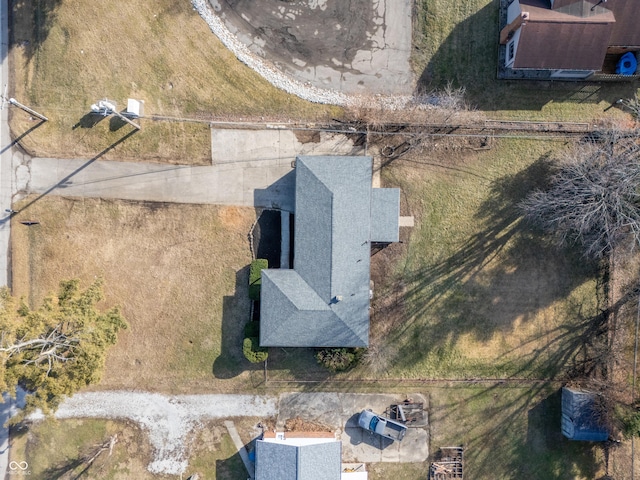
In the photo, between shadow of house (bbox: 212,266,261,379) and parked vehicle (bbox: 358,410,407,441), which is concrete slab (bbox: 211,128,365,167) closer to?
shadow of house (bbox: 212,266,261,379)

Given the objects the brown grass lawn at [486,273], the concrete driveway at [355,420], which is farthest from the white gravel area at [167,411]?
the brown grass lawn at [486,273]

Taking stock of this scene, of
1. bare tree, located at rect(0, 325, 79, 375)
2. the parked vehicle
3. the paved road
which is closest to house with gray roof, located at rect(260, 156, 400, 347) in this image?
the paved road

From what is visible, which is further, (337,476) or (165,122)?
(165,122)

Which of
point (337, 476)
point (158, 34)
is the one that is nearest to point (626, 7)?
point (158, 34)

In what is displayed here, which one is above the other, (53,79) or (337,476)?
(53,79)

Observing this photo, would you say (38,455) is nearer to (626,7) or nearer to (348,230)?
(348,230)

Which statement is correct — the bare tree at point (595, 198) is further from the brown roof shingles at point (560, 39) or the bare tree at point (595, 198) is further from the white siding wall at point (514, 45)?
the white siding wall at point (514, 45)
